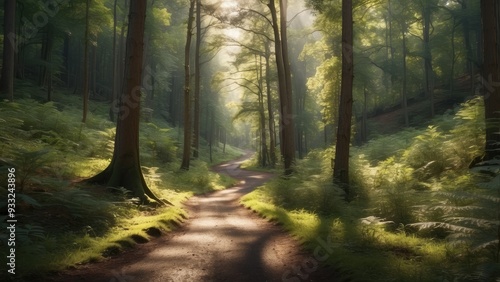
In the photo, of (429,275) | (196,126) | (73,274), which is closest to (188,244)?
(73,274)

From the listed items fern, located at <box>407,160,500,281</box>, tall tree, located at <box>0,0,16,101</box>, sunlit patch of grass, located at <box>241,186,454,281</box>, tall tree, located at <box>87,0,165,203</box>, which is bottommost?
sunlit patch of grass, located at <box>241,186,454,281</box>

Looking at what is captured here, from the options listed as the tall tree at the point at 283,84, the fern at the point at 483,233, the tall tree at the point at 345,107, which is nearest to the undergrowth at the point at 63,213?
the tall tree at the point at 345,107

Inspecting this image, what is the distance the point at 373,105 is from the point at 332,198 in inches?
1372

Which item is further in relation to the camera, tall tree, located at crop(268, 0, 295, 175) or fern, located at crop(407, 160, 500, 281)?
tall tree, located at crop(268, 0, 295, 175)

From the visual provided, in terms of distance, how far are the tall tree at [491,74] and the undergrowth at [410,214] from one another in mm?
778

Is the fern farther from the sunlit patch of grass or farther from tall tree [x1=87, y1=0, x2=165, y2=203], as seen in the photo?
tall tree [x1=87, y1=0, x2=165, y2=203]

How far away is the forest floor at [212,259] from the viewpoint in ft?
16.3

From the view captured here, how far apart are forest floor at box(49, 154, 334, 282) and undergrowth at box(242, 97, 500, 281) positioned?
1.72 feet

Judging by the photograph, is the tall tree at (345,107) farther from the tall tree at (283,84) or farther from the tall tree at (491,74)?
the tall tree at (283,84)

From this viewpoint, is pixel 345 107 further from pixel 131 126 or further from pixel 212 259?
pixel 131 126

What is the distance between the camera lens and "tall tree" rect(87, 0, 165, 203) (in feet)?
31.8

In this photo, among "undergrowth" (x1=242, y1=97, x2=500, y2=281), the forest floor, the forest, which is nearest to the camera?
"undergrowth" (x1=242, y1=97, x2=500, y2=281)

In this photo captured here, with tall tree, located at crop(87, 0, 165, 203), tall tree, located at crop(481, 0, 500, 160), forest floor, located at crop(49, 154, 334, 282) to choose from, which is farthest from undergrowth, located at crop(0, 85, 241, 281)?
tall tree, located at crop(481, 0, 500, 160)

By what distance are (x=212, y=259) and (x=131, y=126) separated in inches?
227
